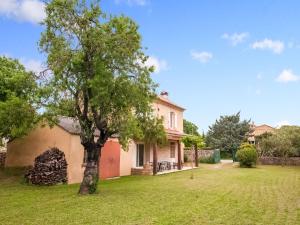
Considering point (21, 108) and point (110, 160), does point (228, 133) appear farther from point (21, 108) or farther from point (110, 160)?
point (21, 108)

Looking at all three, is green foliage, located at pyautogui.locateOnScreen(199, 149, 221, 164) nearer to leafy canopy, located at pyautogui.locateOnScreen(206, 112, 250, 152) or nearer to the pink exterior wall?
leafy canopy, located at pyautogui.locateOnScreen(206, 112, 250, 152)

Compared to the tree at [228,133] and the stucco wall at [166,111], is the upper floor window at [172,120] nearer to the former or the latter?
the stucco wall at [166,111]

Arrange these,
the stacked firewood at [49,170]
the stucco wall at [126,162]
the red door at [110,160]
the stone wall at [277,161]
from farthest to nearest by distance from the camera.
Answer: the stone wall at [277,161] → the stucco wall at [126,162] → the red door at [110,160] → the stacked firewood at [49,170]

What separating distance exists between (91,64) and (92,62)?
5.6 inches

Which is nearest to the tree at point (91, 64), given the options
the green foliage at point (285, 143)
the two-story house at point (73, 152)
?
the two-story house at point (73, 152)

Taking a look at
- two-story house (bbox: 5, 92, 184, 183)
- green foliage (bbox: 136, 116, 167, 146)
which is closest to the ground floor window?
two-story house (bbox: 5, 92, 184, 183)

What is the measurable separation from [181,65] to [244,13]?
627 centimetres

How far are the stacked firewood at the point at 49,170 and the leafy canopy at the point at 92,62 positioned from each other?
5.26m

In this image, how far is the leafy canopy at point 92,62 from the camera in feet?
49.8

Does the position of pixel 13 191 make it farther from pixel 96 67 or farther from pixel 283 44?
pixel 283 44

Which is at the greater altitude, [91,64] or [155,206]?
[91,64]

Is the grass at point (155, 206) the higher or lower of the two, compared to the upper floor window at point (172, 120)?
lower

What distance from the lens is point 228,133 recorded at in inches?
2154

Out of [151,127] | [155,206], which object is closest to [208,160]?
[151,127]
